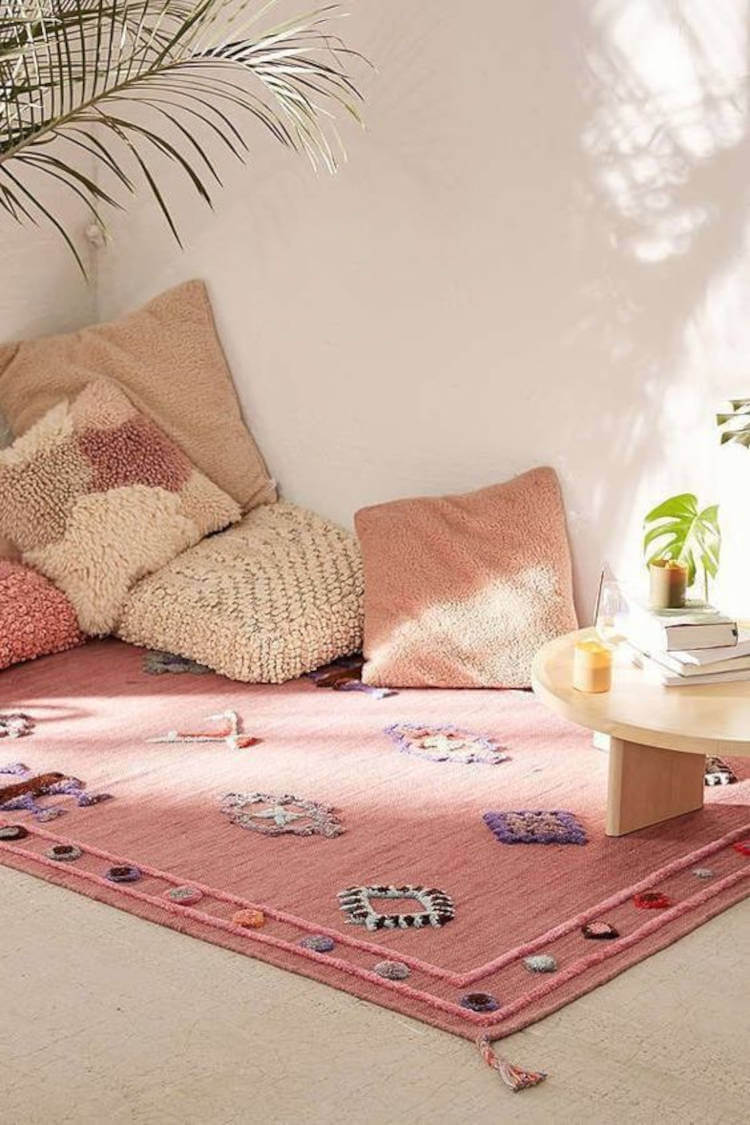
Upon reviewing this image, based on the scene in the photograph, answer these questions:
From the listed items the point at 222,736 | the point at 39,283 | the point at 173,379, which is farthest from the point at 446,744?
the point at 39,283

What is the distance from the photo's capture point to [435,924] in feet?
8.14

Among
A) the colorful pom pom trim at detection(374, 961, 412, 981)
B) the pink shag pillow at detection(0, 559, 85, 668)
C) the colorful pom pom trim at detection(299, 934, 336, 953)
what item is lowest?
the colorful pom pom trim at detection(374, 961, 412, 981)

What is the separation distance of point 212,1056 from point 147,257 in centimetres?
271

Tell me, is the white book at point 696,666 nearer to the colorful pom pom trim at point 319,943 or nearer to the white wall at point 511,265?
the white wall at point 511,265

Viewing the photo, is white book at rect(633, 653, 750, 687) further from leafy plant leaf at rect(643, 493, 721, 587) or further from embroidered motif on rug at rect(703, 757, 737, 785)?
leafy plant leaf at rect(643, 493, 721, 587)

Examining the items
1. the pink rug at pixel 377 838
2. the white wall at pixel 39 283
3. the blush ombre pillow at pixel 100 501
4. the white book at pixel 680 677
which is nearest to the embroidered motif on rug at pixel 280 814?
the pink rug at pixel 377 838

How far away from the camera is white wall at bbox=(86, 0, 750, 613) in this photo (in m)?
3.35

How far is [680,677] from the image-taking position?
111 inches

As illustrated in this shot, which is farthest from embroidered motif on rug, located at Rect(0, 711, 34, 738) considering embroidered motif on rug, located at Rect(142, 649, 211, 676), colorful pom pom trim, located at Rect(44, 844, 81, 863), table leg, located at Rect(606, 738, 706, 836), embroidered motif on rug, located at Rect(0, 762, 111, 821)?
table leg, located at Rect(606, 738, 706, 836)

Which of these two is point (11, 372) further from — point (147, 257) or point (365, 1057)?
point (365, 1057)

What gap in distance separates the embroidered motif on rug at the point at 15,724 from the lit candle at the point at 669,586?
1273 millimetres

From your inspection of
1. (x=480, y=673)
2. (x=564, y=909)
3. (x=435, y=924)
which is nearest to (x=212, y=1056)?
(x=435, y=924)

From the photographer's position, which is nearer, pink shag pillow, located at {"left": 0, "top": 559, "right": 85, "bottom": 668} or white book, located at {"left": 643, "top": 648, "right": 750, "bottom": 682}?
white book, located at {"left": 643, "top": 648, "right": 750, "bottom": 682}

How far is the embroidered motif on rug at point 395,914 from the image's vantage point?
8.14 feet
